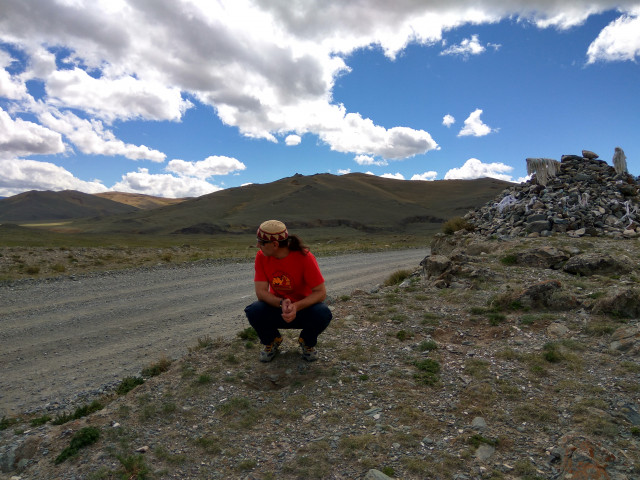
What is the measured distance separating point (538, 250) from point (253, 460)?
31.9ft

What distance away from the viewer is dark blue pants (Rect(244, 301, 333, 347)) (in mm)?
5305

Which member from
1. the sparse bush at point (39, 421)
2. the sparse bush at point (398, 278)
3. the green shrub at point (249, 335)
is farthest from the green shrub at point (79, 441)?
the sparse bush at point (398, 278)

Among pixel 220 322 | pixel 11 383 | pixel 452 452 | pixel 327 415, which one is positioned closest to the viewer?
pixel 452 452

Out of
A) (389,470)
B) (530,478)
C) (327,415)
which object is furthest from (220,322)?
(530,478)

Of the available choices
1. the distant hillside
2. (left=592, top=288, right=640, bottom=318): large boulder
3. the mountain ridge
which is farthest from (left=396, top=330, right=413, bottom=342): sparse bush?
the mountain ridge

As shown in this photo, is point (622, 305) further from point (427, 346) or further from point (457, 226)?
point (457, 226)

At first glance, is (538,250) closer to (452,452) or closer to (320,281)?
→ (320,281)

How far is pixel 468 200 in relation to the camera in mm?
120438

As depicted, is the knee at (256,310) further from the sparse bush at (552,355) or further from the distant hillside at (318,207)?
the distant hillside at (318,207)

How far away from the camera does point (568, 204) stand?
15.9m

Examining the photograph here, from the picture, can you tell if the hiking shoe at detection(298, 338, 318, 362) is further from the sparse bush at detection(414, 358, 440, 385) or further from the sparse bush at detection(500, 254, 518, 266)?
the sparse bush at detection(500, 254, 518, 266)

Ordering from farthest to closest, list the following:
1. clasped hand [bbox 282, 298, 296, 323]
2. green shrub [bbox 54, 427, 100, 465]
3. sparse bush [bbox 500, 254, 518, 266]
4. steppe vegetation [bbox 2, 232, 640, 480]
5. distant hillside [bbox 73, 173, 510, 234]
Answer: distant hillside [bbox 73, 173, 510, 234] < sparse bush [bbox 500, 254, 518, 266] < clasped hand [bbox 282, 298, 296, 323] < green shrub [bbox 54, 427, 100, 465] < steppe vegetation [bbox 2, 232, 640, 480]

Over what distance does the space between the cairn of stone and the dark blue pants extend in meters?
11.6

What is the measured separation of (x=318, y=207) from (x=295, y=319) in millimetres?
109334
